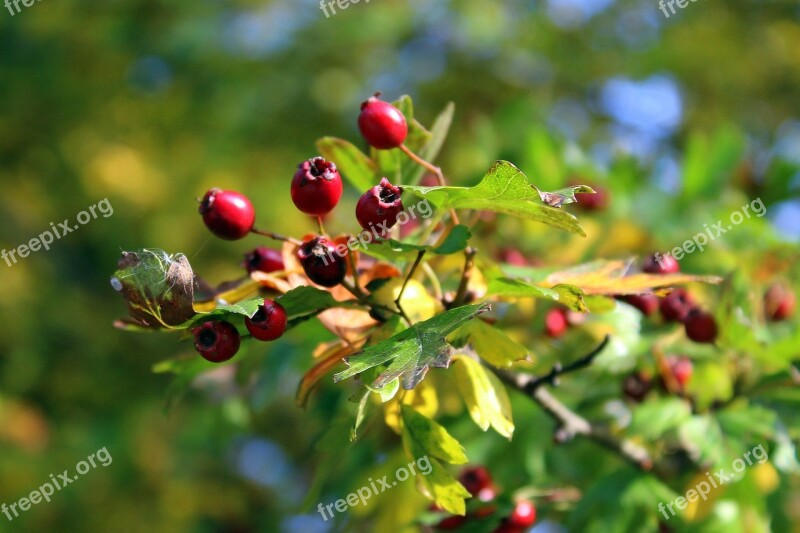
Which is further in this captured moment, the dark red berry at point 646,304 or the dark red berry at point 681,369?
the dark red berry at point 681,369

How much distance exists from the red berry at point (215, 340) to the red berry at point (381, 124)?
352 millimetres

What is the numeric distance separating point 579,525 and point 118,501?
2917mm

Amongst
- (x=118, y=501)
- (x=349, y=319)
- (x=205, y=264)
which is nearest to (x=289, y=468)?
(x=118, y=501)

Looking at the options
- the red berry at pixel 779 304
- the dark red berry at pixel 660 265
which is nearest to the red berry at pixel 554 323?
the dark red berry at pixel 660 265

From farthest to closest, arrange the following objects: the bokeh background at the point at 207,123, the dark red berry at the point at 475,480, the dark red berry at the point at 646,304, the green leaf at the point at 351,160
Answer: the bokeh background at the point at 207,123 < the dark red berry at the point at 475,480 < the dark red berry at the point at 646,304 < the green leaf at the point at 351,160

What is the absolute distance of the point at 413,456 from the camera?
3.95 ft

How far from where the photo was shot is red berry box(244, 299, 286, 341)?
1.12 m

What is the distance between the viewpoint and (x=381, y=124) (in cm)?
125

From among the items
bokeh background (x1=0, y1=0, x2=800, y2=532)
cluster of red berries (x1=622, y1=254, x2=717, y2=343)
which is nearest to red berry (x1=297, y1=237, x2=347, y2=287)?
cluster of red berries (x1=622, y1=254, x2=717, y2=343)

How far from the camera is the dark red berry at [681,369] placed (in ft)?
5.87

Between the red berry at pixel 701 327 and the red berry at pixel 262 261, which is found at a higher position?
the red berry at pixel 262 261

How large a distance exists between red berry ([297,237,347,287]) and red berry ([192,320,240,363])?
0.43 feet

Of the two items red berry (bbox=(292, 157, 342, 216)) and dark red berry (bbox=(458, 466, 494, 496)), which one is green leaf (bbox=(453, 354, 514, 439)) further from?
dark red berry (bbox=(458, 466, 494, 496))

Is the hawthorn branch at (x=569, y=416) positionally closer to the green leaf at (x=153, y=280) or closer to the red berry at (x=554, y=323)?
the red berry at (x=554, y=323)
